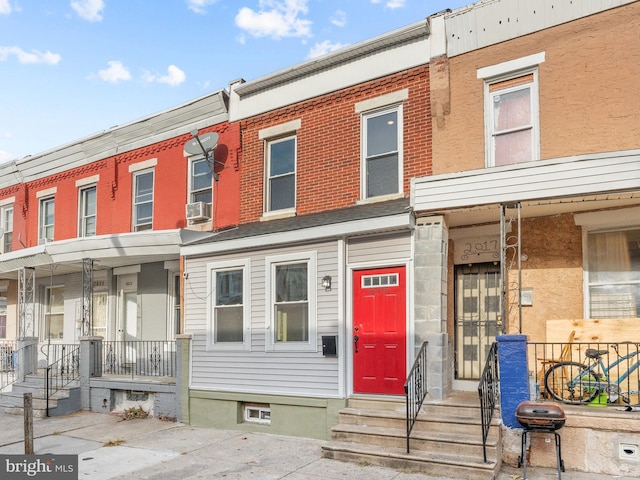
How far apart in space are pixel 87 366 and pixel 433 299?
28.0 ft

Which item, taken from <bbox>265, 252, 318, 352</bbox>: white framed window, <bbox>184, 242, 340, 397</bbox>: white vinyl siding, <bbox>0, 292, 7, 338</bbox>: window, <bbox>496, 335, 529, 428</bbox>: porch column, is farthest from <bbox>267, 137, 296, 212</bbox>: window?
<bbox>0, 292, 7, 338</bbox>: window

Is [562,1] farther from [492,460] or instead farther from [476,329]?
[492,460]

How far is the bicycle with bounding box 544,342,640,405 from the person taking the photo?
7.73 metres

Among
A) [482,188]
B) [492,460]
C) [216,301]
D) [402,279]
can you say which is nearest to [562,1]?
[482,188]

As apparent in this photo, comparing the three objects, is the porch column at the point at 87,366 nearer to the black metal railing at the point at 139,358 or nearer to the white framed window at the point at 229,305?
the black metal railing at the point at 139,358

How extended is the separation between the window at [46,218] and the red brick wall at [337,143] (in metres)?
7.97

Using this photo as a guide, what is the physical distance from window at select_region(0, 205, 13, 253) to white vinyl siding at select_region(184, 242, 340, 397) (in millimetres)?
9897

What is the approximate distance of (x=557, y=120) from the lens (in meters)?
8.67

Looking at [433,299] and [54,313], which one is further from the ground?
[433,299]

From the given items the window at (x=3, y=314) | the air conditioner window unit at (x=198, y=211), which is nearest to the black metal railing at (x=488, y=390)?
the air conditioner window unit at (x=198, y=211)

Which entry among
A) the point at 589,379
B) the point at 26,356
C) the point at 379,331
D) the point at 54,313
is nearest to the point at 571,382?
the point at 589,379

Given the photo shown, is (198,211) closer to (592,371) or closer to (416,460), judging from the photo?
(416,460)

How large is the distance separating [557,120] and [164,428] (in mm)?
8749

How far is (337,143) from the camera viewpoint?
36.4 ft
